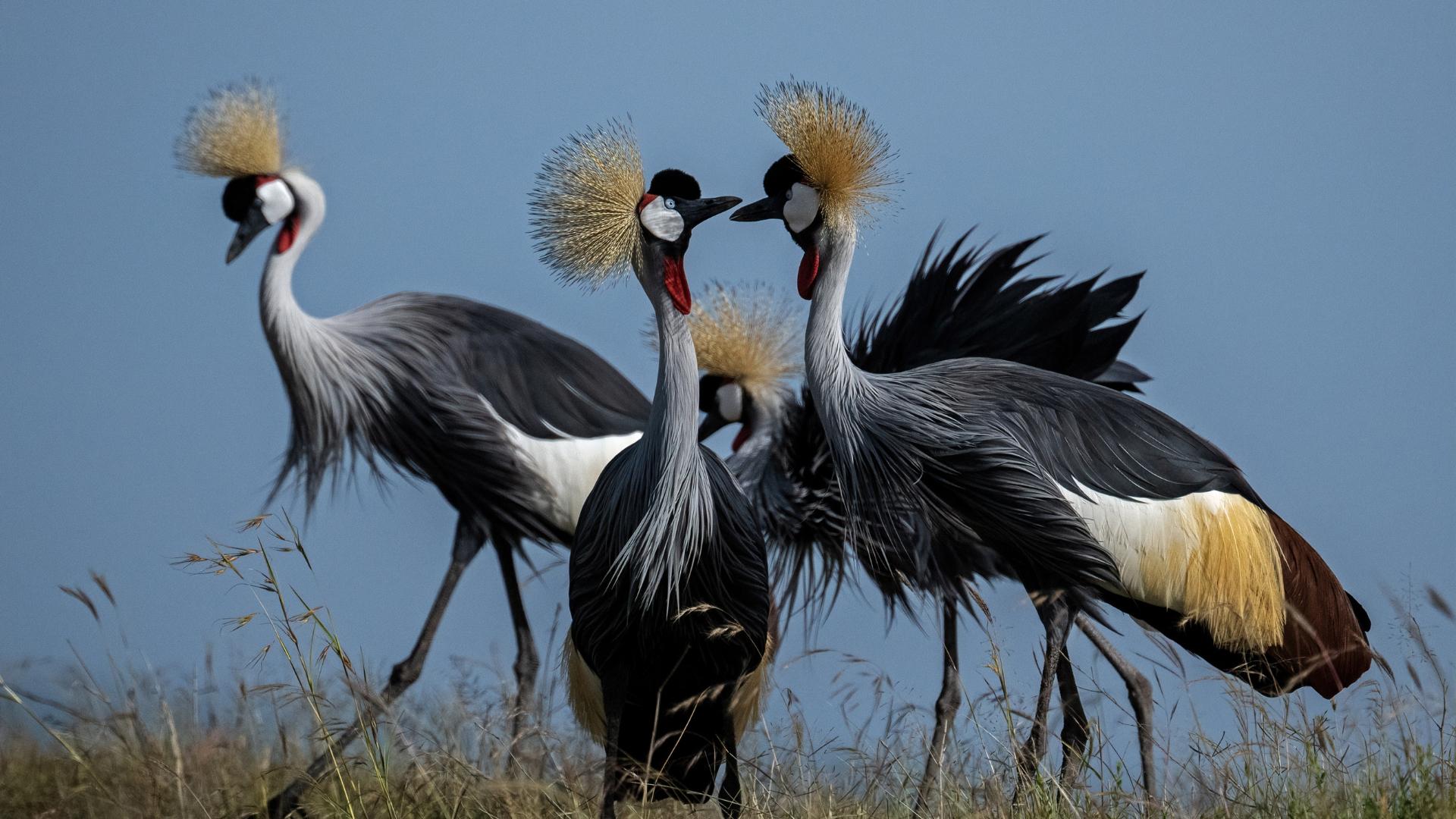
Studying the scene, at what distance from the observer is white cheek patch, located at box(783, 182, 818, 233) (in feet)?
10.3

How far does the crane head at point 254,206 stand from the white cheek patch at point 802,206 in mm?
2191

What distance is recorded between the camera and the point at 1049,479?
117 inches

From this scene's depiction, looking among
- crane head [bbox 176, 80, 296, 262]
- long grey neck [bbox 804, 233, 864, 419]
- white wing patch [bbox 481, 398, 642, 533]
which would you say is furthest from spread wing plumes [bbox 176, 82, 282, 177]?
long grey neck [bbox 804, 233, 864, 419]

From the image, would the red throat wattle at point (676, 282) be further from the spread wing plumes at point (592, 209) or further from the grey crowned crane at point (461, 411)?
the grey crowned crane at point (461, 411)

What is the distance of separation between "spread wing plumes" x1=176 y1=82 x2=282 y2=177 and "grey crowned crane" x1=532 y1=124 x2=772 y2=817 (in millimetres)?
2172

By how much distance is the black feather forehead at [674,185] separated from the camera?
282cm

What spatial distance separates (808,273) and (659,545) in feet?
2.85

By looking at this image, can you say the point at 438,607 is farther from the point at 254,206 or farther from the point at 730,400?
the point at 254,206

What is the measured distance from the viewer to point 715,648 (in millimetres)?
2752

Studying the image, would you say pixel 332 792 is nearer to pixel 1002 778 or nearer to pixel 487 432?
pixel 487 432

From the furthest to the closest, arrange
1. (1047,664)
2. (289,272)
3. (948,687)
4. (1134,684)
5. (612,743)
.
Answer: (289,272) < (948,687) < (1134,684) < (1047,664) < (612,743)

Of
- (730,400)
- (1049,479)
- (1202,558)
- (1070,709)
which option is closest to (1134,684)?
(1070,709)

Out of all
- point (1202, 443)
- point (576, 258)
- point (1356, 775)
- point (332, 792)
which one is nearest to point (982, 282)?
point (1202, 443)

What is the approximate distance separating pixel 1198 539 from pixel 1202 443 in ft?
0.79
